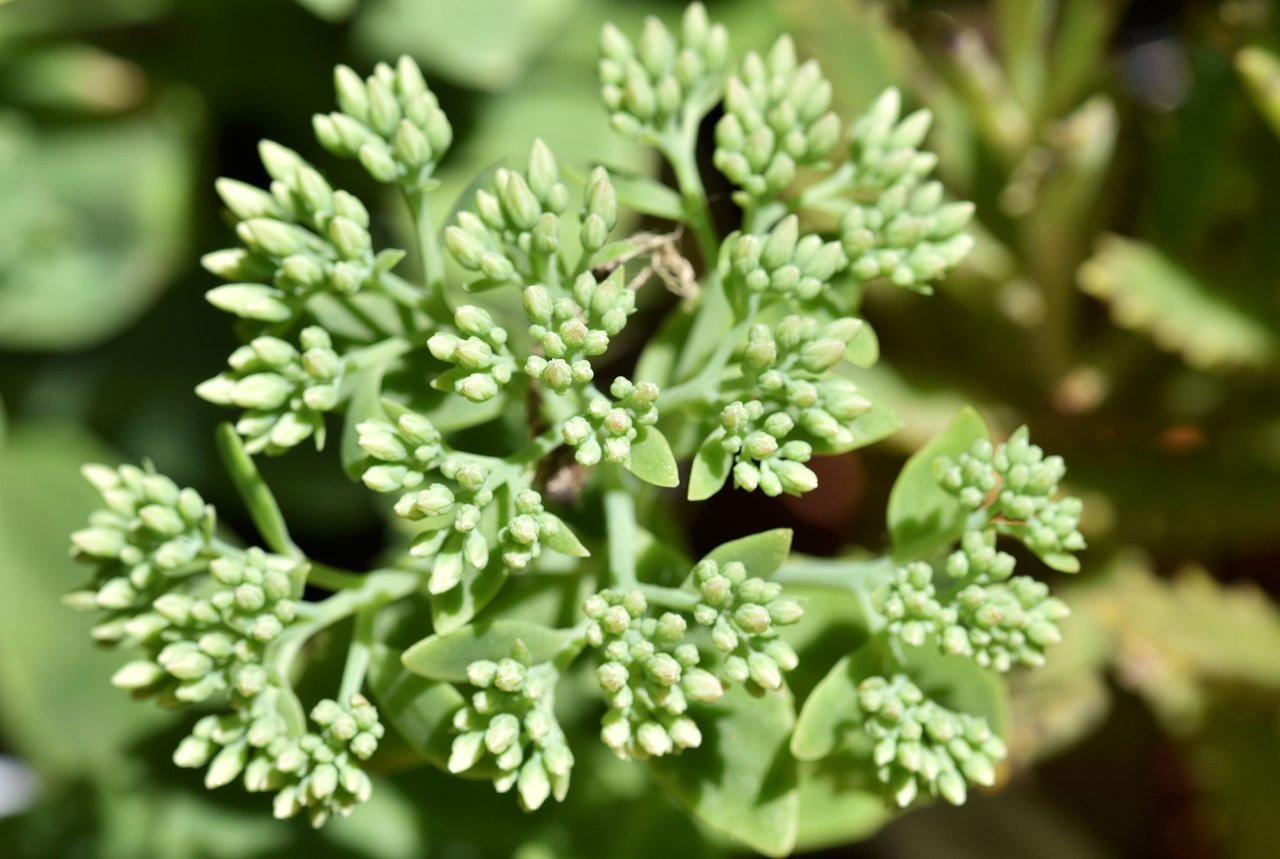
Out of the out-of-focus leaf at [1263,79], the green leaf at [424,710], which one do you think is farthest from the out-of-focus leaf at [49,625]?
the out-of-focus leaf at [1263,79]

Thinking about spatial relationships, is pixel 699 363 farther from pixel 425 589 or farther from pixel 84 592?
pixel 84 592

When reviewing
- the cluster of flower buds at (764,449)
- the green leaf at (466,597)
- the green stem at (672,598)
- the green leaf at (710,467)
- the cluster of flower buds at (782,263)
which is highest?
the cluster of flower buds at (782,263)

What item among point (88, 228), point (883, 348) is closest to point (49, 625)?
point (88, 228)

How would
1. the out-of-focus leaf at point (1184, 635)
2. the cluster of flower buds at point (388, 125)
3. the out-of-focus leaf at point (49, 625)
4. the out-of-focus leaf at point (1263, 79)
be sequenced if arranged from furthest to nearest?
the out-of-focus leaf at point (49, 625) < the out-of-focus leaf at point (1184, 635) < the out-of-focus leaf at point (1263, 79) < the cluster of flower buds at point (388, 125)

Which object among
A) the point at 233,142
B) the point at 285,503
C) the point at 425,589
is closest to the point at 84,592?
the point at 425,589

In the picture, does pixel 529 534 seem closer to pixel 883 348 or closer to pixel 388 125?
pixel 388 125

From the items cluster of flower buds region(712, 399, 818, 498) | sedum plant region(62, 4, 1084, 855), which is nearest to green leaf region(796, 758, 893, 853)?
sedum plant region(62, 4, 1084, 855)

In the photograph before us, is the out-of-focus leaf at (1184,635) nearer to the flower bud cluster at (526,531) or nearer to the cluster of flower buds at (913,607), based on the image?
the cluster of flower buds at (913,607)
